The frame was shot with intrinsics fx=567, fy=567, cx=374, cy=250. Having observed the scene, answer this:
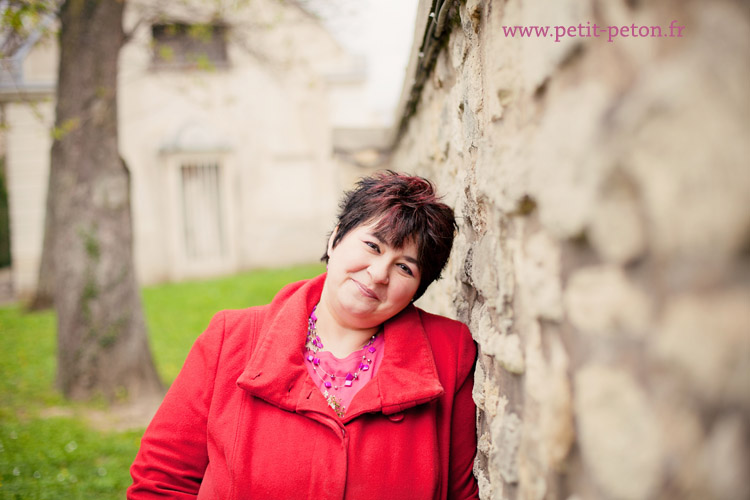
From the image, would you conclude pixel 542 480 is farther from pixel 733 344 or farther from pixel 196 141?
pixel 196 141

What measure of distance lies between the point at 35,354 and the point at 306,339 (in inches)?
292

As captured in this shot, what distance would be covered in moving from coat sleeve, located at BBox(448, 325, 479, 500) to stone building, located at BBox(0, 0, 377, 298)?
452 inches

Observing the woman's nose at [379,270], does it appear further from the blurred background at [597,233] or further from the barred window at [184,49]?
the barred window at [184,49]

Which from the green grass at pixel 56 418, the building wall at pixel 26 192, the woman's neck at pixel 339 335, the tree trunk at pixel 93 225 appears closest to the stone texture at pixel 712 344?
the woman's neck at pixel 339 335

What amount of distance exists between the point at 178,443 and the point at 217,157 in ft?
41.1

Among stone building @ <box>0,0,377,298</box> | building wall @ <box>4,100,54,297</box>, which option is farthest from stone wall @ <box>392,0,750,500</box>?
building wall @ <box>4,100,54,297</box>

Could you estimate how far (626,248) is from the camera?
0.83m

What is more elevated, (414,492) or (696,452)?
(696,452)

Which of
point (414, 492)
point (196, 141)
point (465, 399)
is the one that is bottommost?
point (414, 492)

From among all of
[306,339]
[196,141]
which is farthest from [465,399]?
[196,141]

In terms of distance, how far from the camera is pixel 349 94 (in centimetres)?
1395

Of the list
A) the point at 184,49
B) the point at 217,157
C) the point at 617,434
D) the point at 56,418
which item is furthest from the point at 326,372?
the point at 217,157

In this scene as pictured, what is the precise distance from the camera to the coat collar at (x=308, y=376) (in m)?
1.75

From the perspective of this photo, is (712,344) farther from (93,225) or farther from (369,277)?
(93,225)
